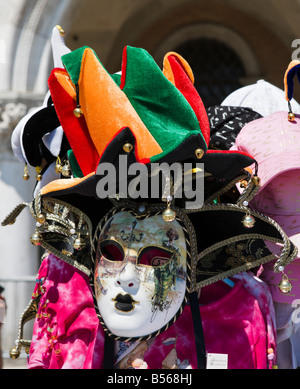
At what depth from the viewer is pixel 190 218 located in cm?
206

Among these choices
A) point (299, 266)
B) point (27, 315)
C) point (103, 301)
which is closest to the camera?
point (103, 301)

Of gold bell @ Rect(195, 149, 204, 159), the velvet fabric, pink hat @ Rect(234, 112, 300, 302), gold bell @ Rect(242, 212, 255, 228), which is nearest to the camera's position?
gold bell @ Rect(195, 149, 204, 159)

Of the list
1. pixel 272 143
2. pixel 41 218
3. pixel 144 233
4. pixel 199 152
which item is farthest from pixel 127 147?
pixel 272 143

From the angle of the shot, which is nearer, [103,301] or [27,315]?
[103,301]

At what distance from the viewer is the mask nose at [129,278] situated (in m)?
1.92

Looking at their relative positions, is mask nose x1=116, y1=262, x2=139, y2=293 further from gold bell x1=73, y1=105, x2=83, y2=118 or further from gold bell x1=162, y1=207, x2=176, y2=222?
gold bell x1=73, y1=105, x2=83, y2=118

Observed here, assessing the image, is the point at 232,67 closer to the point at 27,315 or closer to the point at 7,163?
the point at 7,163

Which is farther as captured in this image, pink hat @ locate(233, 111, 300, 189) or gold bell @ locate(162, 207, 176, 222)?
pink hat @ locate(233, 111, 300, 189)

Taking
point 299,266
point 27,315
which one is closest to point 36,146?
point 27,315

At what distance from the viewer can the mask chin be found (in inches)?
76.0

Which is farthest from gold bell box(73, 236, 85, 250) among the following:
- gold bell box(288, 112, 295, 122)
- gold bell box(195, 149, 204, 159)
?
gold bell box(288, 112, 295, 122)

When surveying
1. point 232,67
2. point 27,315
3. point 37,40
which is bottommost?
point 27,315

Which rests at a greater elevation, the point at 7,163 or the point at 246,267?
the point at 7,163

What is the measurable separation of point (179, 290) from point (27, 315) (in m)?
0.59
